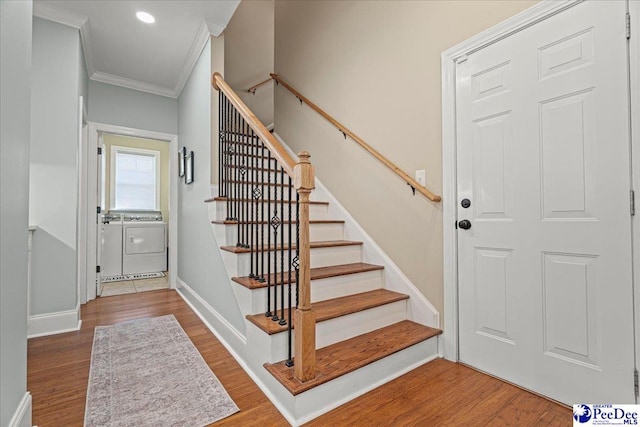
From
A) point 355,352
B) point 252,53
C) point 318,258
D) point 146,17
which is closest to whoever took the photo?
point 355,352

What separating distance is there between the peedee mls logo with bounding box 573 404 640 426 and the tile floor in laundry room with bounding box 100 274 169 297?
A: 4.35m

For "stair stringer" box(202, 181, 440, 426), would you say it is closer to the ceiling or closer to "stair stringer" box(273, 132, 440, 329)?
"stair stringer" box(273, 132, 440, 329)

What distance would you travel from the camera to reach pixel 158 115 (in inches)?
158

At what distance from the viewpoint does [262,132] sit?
1.82 metres

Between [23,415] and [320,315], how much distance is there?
53.0 inches

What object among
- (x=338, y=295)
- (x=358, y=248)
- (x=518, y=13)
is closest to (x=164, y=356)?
(x=338, y=295)

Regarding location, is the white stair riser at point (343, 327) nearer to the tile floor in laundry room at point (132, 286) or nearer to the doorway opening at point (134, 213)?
the tile floor in laundry room at point (132, 286)

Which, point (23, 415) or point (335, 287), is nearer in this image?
point (23, 415)

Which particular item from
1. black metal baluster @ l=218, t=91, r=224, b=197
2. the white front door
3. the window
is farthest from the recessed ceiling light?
the window

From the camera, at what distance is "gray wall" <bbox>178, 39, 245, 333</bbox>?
2379 millimetres

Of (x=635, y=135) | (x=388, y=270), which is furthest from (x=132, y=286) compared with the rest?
(x=635, y=135)

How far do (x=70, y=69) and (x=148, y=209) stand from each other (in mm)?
3249

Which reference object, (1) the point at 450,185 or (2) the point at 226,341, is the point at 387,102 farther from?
(2) the point at 226,341

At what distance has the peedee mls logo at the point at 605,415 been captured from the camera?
129 cm
